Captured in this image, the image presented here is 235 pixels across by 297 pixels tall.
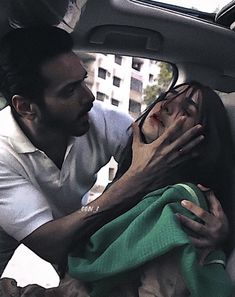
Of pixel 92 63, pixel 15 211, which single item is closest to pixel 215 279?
pixel 15 211

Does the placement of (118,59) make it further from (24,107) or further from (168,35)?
(24,107)

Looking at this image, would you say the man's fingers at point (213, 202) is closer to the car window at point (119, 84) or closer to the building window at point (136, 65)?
the car window at point (119, 84)

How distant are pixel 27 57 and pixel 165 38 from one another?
525 millimetres

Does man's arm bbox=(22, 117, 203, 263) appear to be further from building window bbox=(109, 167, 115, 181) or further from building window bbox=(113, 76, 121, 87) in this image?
building window bbox=(113, 76, 121, 87)

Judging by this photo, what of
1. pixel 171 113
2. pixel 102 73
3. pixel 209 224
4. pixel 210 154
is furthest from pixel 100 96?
pixel 209 224

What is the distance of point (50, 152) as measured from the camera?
167cm

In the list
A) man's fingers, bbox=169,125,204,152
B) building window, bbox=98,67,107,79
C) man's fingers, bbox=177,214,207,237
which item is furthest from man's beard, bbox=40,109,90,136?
man's fingers, bbox=177,214,207,237

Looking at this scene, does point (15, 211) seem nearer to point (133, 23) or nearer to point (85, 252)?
point (85, 252)

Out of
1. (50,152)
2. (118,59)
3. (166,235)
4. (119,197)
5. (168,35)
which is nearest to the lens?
(166,235)

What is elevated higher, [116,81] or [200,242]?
[116,81]

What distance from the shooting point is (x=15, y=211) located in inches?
63.1

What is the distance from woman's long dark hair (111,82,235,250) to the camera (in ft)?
5.37

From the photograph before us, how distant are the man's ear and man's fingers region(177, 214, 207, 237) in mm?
399

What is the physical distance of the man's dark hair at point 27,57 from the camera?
5.26ft
